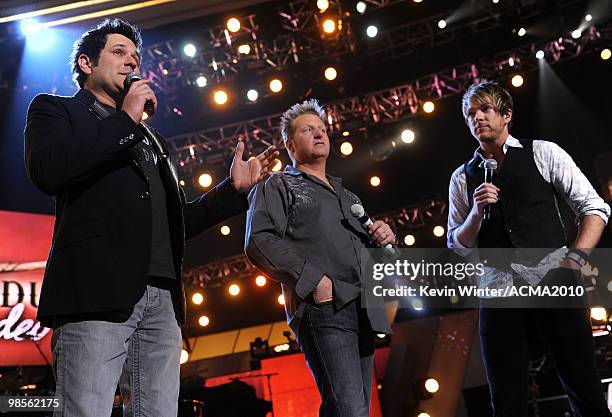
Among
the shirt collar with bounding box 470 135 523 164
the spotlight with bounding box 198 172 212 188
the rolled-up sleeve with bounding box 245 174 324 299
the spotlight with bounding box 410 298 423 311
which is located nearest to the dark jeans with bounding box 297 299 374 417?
the rolled-up sleeve with bounding box 245 174 324 299

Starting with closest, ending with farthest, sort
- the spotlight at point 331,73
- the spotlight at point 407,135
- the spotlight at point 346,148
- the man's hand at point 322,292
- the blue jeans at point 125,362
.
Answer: the blue jeans at point 125,362 < the man's hand at point 322,292 < the spotlight at point 331,73 < the spotlight at point 346,148 < the spotlight at point 407,135

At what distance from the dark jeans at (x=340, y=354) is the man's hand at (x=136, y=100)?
0.99 metres

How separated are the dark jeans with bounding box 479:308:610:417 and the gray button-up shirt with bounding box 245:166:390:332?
1.40 ft

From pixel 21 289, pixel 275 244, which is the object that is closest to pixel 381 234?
pixel 275 244

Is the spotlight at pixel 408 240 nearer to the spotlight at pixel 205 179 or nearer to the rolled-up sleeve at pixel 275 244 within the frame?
the spotlight at pixel 205 179

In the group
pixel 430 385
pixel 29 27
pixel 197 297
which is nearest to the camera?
pixel 29 27

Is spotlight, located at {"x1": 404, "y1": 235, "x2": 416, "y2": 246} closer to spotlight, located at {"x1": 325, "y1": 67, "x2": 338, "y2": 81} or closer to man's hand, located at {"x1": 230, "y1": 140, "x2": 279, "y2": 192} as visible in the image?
spotlight, located at {"x1": 325, "y1": 67, "x2": 338, "y2": 81}

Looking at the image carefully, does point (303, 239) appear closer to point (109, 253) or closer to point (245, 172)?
point (245, 172)

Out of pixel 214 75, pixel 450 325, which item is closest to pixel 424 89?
pixel 214 75

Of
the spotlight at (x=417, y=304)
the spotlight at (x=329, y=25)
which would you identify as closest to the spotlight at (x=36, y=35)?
the spotlight at (x=329, y=25)

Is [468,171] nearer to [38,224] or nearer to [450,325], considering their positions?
[38,224]

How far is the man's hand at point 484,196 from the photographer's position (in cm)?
258

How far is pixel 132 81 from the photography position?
1.89 m

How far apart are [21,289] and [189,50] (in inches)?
120
